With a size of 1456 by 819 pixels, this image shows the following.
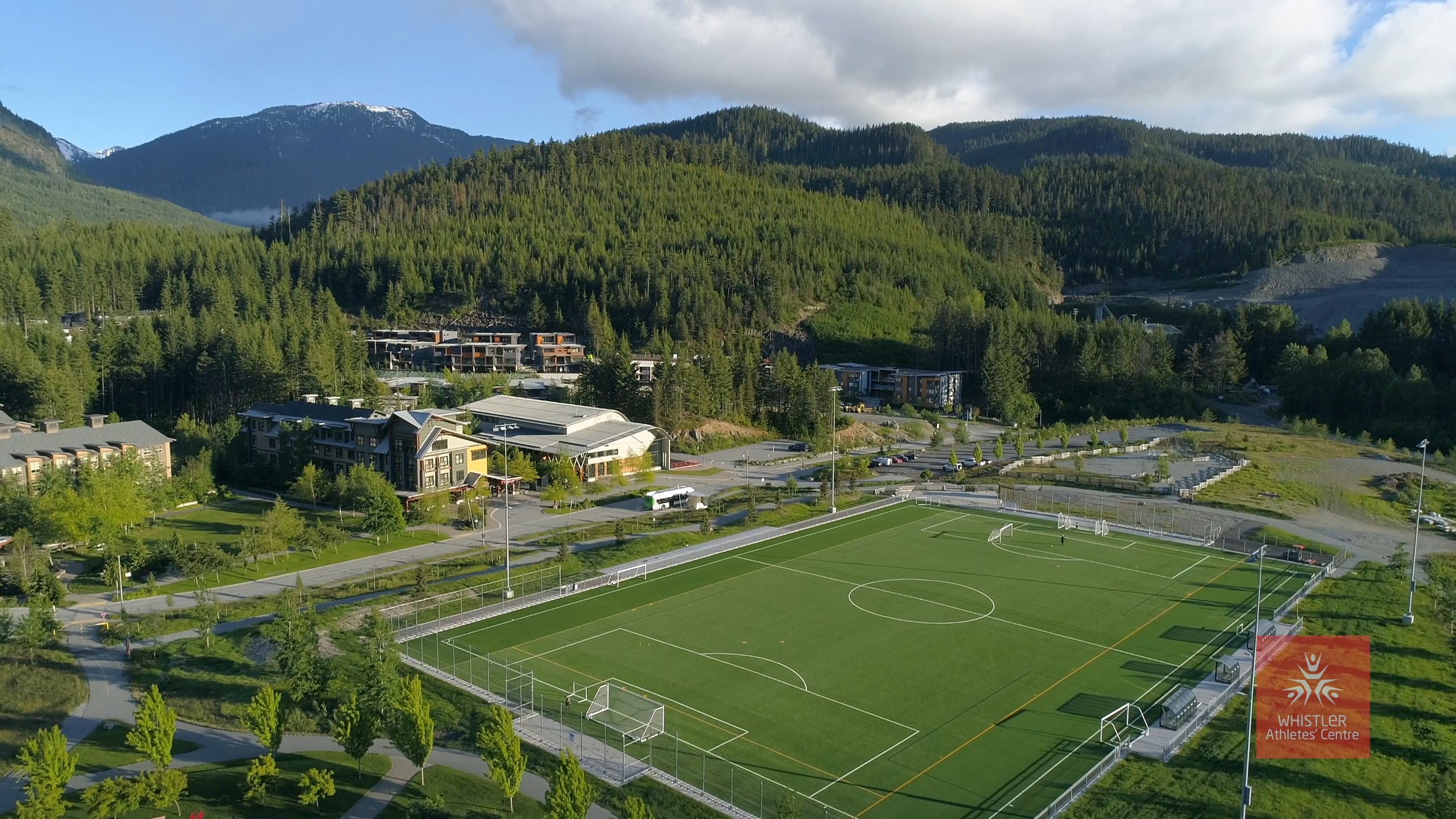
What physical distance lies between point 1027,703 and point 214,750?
1965cm

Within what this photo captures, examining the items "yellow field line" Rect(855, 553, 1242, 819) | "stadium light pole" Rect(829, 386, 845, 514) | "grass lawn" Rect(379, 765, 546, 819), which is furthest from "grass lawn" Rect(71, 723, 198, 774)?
"stadium light pole" Rect(829, 386, 845, 514)

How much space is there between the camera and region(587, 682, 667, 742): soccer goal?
22.0 metres

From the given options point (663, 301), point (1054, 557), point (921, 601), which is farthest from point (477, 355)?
point (921, 601)

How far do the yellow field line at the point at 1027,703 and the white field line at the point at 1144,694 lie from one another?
1870 millimetres

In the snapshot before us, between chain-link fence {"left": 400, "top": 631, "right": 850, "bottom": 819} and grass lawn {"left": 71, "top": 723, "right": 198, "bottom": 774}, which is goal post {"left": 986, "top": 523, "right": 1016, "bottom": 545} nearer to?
chain-link fence {"left": 400, "top": 631, "right": 850, "bottom": 819}

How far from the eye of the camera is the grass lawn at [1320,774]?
19.1 m

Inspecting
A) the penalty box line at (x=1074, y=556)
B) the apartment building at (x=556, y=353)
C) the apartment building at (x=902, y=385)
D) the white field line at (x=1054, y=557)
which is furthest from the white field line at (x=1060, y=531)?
the apartment building at (x=556, y=353)

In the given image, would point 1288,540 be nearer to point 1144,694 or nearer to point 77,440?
point 1144,694

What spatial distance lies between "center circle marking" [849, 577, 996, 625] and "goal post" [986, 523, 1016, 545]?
22.4 feet

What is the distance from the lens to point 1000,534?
41.8 meters

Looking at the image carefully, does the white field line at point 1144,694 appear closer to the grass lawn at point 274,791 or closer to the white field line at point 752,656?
the white field line at point 752,656

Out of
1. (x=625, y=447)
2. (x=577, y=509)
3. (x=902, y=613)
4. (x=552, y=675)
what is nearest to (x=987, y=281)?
(x=625, y=447)

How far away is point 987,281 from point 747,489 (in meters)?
80.6

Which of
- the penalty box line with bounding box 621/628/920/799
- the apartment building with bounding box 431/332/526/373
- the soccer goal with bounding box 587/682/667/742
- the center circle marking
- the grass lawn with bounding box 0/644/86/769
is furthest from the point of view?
the apartment building with bounding box 431/332/526/373
